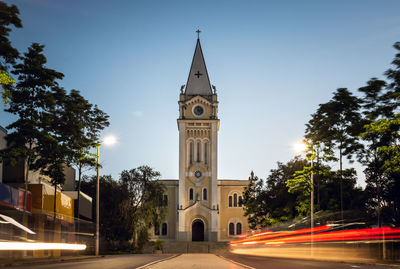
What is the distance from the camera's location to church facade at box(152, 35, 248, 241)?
66.8 metres

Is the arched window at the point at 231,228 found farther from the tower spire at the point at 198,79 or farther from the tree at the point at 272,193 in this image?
the tower spire at the point at 198,79

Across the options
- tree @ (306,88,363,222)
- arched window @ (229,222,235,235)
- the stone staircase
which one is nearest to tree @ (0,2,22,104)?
tree @ (306,88,363,222)

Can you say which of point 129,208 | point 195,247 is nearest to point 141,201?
point 129,208

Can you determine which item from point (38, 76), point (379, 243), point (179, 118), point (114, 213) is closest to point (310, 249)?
point (379, 243)

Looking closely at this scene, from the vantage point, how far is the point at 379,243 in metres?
32.0

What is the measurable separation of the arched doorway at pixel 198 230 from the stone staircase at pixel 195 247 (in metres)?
4.92

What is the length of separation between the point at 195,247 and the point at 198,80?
24599 mm

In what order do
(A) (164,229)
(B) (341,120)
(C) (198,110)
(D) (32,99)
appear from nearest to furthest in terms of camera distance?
1. (D) (32,99)
2. (B) (341,120)
3. (C) (198,110)
4. (A) (164,229)

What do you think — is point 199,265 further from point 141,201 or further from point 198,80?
point 198,80

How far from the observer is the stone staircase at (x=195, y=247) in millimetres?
60894

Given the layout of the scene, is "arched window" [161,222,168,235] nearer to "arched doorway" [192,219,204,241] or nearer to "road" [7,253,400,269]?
"arched doorway" [192,219,204,241]

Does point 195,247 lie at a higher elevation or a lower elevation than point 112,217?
lower

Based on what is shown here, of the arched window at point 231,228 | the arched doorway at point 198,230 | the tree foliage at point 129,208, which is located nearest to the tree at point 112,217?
the tree foliage at point 129,208

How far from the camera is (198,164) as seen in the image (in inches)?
2702
